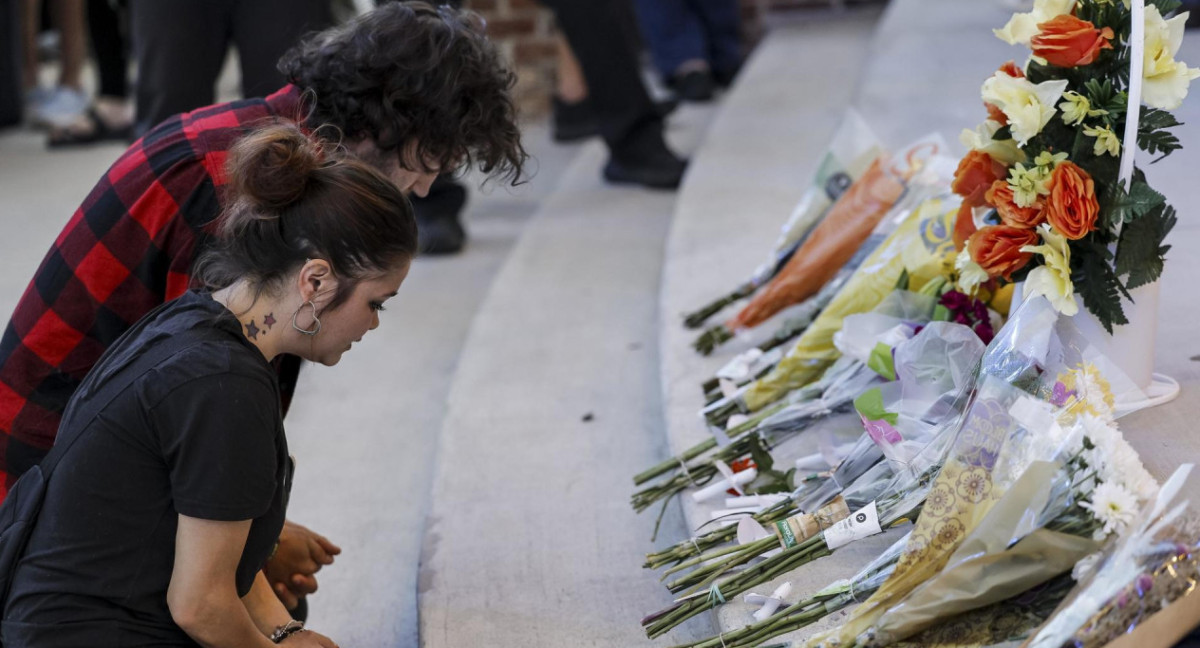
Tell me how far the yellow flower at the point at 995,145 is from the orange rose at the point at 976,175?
0.04ft

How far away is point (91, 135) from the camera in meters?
5.80

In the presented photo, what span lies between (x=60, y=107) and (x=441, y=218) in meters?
3.09

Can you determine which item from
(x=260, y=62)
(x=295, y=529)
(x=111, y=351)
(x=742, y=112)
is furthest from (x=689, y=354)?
(x=742, y=112)

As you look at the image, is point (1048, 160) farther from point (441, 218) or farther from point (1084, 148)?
point (441, 218)

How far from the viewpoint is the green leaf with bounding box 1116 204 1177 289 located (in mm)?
1669

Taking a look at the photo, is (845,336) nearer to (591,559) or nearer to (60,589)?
(591,559)

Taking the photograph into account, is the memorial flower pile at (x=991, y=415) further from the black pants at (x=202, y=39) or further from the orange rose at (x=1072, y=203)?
the black pants at (x=202, y=39)

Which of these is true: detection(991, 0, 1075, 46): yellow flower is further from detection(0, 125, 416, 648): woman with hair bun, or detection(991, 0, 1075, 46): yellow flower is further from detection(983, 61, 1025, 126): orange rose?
detection(0, 125, 416, 648): woman with hair bun

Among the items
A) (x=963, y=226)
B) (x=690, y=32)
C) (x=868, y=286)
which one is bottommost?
(x=690, y=32)

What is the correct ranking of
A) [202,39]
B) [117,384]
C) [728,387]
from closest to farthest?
[117,384] < [728,387] < [202,39]

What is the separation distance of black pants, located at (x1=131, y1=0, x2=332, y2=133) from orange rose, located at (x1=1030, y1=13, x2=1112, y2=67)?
1.85 metres

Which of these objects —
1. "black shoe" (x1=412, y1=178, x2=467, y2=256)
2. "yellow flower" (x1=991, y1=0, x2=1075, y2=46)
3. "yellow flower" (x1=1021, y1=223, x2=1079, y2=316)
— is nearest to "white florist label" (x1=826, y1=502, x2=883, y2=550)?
"yellow flower" (x1=1021, y1=223, x2=1079, y2=316)

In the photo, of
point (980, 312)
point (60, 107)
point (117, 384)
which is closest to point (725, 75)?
point (60, 107)

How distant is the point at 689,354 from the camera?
2.71 meters
